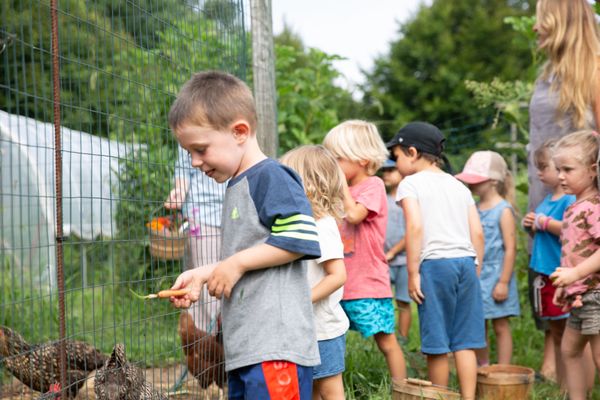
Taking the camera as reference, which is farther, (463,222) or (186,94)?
(463,222)

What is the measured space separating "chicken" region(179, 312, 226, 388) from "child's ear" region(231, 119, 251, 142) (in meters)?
1.25

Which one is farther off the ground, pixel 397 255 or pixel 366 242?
pixel 366 242

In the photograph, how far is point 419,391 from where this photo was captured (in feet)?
11.5

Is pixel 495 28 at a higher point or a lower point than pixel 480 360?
higher

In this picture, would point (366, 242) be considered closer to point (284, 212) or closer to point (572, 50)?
point (572, 50)

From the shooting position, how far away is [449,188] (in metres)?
3.98

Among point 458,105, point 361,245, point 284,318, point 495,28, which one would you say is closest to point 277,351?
point 284,318

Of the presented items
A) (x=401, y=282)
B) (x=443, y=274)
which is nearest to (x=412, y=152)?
(x=443, y=274)

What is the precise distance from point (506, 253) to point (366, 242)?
1206mm

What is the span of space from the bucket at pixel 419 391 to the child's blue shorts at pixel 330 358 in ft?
1.56

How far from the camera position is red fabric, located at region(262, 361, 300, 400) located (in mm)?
2289

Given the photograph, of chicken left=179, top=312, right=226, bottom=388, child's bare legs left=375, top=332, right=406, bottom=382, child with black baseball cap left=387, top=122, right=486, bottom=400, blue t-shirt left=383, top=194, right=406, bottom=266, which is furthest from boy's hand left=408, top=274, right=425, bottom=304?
blue t-shirt left=383, top=194, right=406, bottom=266

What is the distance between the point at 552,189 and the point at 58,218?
9.70ft

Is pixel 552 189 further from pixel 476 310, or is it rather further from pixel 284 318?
pixel 284 318
